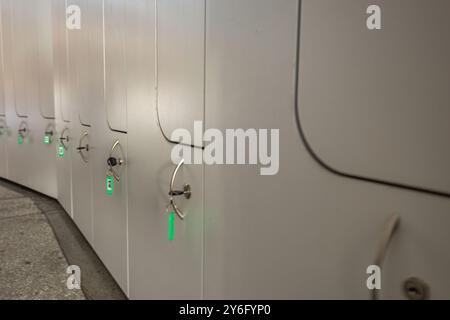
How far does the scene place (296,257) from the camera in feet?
2.48

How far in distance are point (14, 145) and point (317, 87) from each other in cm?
471

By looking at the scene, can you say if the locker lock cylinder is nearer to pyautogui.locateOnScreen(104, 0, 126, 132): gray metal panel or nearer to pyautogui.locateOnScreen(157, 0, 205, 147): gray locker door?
pyautogui.locateOnScreen(104, 0, 126, 132): gray metal panel

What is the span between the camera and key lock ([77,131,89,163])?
2320 mm

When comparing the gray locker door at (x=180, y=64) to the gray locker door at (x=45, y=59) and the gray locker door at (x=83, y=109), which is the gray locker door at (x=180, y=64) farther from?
the gray locker door at (x=45, y=59)

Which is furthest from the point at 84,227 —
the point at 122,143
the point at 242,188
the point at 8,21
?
the point at 8,21

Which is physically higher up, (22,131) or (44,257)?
(22,131)

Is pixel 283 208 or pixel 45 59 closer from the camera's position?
pixel 283 208

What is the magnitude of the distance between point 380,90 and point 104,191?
5.90 ft

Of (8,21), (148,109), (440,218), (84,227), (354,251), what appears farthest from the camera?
(8,21)

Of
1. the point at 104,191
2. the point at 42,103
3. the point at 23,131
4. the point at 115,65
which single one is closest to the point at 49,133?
the point at 42,103

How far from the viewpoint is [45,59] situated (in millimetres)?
3602

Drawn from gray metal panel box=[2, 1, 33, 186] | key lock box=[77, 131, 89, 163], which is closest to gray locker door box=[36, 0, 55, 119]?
gray metal panel box=[2, 1, 33, 186]

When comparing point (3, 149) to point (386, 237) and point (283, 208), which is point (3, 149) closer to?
point (283, 208)
